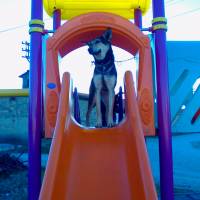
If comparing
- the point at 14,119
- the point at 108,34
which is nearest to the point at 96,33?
the point at 108,34

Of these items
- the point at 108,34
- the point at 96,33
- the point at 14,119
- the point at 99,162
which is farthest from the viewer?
the point at 14,119

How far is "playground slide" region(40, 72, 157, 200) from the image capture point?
252cm

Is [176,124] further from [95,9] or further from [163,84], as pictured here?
[95,9]

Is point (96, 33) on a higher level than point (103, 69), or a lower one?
higher

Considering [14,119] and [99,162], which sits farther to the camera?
[14,119]

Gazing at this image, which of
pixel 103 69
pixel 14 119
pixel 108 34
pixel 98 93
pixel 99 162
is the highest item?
pixel 108 34

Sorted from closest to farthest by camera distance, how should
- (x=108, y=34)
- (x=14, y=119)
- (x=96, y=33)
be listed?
1. (x=108, y=34)
2. (x=96, y=33)
3. (x=14, y=119)

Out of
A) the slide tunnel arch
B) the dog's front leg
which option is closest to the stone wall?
the dog's front leg

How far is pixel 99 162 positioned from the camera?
3.05 metres

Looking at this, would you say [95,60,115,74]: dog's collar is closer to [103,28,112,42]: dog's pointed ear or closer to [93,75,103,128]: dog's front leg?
[93,75,103,128]: dog's front leg

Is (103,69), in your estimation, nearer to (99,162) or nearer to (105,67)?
(105,67)

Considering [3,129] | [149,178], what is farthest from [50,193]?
[3,129]

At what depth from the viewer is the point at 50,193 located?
2324mm

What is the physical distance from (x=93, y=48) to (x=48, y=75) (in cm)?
60
